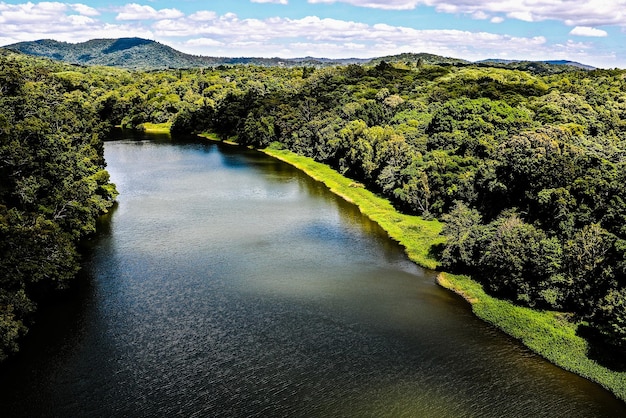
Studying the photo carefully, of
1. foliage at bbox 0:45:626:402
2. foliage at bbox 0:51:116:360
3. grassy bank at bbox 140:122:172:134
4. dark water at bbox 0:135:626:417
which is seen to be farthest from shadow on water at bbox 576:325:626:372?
grassy bank at bbox 140:122:172:134

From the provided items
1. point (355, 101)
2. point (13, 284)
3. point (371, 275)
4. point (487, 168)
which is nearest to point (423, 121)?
point (355, 101)

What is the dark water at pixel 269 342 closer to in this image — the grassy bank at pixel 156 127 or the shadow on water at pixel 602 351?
the shadow on water at pixel 602 351

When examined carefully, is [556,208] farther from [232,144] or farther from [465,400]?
[232,144]

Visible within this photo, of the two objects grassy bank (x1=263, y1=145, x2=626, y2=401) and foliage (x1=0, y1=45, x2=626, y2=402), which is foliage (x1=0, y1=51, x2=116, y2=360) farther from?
grassy bank (x1=263, y1=145, x2=626, y2=401)

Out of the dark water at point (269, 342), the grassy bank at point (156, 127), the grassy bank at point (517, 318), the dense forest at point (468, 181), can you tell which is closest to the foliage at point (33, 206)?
the dense forest at point (468, 181)

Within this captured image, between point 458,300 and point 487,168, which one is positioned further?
point 487,168
